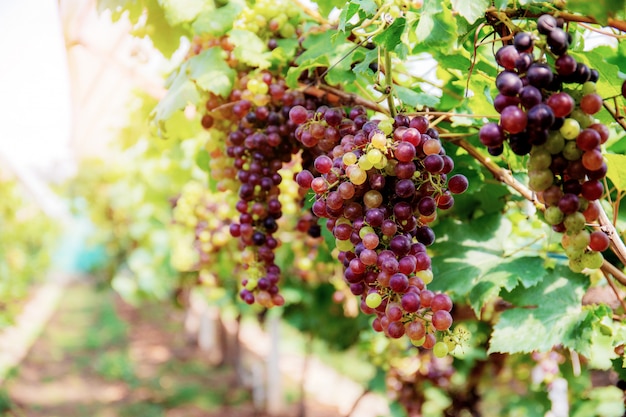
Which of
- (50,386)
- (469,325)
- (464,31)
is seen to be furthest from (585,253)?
(50,386)

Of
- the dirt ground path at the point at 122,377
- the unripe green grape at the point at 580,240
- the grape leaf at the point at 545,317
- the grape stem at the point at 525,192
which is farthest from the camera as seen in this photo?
the dirt ground path at the point at 122,377

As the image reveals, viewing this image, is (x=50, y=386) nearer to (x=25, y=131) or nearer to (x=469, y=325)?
(x=25, y=131)

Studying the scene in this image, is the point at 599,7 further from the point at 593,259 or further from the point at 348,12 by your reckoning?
the point at 348,12

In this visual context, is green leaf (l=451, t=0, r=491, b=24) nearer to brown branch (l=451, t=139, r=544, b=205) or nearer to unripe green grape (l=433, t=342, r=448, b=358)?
brown branch (l=451, t=139, r=544, b=205)

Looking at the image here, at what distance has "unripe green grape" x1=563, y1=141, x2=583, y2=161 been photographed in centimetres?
81

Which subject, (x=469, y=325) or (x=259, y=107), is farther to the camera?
(x=469, y=325)

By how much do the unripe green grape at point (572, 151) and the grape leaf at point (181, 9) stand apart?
103cm

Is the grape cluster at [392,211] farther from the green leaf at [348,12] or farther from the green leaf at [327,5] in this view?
the green leaf at [327,5]

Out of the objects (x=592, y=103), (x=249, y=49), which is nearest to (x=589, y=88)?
(x=592, y=103)

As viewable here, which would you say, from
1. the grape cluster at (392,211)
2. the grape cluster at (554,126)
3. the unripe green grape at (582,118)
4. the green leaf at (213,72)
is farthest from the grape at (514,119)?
the green leaf at (213,72)

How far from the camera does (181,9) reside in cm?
143

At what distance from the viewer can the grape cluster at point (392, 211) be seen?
98 cm

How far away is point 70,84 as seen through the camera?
12.2ft

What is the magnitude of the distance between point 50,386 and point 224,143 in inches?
327
